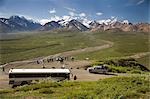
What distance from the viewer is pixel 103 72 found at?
186ft

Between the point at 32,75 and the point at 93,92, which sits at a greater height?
the point at 32,75

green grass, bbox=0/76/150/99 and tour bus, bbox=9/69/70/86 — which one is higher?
tour bus, bbox=9/69/70/86

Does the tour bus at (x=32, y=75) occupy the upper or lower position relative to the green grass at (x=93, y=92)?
upper

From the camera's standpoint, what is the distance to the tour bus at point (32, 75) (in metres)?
44.3

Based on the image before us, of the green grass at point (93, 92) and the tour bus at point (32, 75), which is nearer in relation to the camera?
the green grass at point (93, 92)

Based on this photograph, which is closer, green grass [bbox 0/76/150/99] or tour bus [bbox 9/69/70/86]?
green grass [bbox 0/76/150/99]

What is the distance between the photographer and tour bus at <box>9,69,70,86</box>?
44344 millimetres

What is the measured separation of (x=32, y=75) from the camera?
147 feet

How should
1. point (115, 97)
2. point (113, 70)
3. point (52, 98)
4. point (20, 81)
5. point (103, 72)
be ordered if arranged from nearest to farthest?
point (115, 97) → point (52, 98) → point (20, 81) → point (103, 72) → point (113, 70)

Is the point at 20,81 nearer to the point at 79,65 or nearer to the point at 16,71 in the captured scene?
the point at 16,71

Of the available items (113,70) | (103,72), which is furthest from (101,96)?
(113,70)

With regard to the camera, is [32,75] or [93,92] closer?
[93,92]

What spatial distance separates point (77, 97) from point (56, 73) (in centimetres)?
2231

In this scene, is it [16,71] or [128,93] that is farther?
[16,71]
